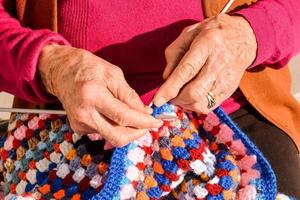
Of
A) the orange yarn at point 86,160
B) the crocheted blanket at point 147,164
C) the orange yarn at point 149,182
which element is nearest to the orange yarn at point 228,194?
the crocheted blanket at point 147,164

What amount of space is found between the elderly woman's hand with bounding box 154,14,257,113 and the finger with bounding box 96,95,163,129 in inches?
1.7

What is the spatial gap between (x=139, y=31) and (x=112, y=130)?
225 mm

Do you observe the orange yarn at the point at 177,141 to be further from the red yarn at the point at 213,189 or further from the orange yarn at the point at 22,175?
the orange yarn at the point at 22,175

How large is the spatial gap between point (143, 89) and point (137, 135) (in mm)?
192

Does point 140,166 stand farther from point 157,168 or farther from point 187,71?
point 187,71

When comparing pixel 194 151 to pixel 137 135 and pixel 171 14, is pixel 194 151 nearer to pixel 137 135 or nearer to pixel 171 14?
pixel 137 135

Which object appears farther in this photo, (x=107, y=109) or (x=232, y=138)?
(x=232, y=138)

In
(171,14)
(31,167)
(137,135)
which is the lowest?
(31,167)

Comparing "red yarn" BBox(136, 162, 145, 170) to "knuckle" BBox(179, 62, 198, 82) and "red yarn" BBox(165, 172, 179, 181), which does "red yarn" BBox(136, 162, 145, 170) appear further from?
"knuckle" BBox(179, 62, 198, 82)

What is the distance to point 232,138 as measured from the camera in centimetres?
83

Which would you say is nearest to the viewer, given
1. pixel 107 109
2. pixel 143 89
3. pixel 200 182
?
pixel 107 109

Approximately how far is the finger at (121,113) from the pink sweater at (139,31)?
0.52ft

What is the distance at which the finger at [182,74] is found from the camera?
71cm

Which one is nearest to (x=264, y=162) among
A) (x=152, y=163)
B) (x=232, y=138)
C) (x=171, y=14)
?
(x=232, y=138)
